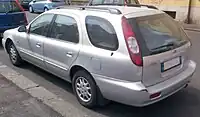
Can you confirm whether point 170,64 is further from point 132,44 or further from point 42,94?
point 42,94

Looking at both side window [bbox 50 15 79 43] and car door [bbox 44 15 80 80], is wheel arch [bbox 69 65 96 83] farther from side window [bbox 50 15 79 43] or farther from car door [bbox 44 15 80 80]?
side window [bbox 50 15 79 43]

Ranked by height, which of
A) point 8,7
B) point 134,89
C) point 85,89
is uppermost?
point 8,7

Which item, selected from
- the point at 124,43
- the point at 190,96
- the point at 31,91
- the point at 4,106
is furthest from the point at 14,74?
the point at 190,96

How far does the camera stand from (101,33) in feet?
11.4

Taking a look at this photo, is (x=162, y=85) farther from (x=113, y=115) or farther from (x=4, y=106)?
(x=4, y=106)

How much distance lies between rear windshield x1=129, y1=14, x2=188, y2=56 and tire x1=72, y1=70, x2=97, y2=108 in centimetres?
96

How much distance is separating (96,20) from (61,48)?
836mm

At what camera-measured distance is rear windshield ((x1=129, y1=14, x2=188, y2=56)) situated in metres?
3.24

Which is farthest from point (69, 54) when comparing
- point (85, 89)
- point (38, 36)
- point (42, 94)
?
point (38, 36)

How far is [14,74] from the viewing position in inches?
203

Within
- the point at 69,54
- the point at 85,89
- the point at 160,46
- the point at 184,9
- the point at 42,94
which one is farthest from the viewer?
the point at 184,9

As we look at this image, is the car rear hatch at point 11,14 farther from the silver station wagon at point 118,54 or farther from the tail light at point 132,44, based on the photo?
the tail light at point 132,44

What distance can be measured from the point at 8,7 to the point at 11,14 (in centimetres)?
32

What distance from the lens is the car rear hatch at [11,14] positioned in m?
7.74
